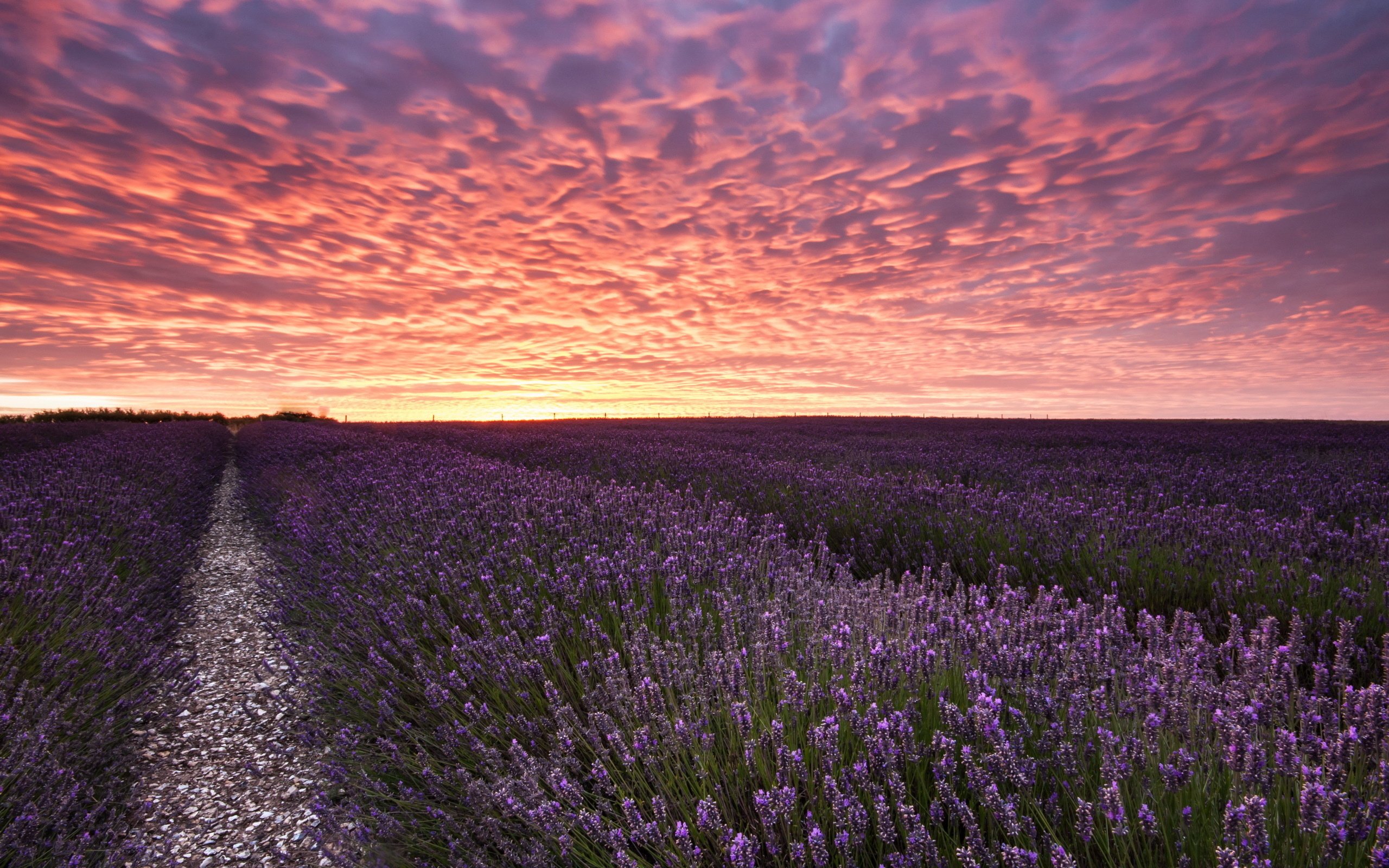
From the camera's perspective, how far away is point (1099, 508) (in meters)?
5.82

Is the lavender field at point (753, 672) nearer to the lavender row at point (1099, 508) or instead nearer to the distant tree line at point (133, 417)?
the lavender row at point (1099, 508)

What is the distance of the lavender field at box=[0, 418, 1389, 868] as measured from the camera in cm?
149

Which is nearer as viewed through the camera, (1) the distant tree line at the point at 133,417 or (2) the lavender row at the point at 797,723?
(2) the lavender row at the point at 797,723

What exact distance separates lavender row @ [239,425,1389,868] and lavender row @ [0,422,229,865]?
806 millimetres

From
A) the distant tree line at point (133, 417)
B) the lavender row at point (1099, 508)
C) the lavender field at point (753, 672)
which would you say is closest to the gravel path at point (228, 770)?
the lavender field at point (753, 672)

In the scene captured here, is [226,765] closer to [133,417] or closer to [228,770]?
[228,770]

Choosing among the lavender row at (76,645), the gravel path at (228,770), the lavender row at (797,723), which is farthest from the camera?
the gravel path at (228,770)

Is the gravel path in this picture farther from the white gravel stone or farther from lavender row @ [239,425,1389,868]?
lavender row @ [239,425,1389,868]

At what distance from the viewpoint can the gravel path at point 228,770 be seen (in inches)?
98.0

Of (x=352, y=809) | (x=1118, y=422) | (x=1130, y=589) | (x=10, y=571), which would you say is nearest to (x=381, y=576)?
(x=352, y=809)

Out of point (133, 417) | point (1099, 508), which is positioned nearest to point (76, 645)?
point (1099, 508)

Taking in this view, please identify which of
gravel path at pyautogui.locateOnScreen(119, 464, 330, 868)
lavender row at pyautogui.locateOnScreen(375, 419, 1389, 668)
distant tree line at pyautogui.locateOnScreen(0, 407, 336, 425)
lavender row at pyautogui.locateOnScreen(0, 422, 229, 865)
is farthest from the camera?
distant tree line at pyautogui.locateOnScreen(0, 407, 336, 425)

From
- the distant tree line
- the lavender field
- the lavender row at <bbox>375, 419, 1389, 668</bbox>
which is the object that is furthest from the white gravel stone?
the distant tree line

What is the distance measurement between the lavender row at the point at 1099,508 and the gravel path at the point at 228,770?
3.94 metres
